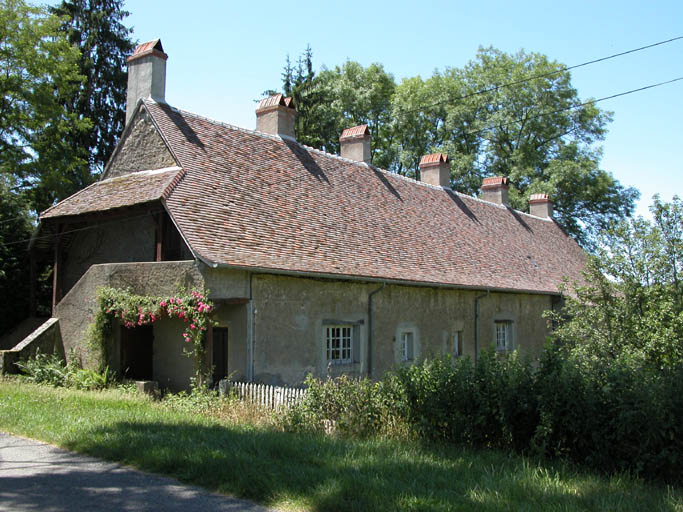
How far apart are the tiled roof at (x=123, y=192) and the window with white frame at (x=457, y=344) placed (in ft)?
33.9

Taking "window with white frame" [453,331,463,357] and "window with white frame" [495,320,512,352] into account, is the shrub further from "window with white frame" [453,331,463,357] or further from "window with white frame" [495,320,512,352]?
"window with white frame" [495,320,512,352]

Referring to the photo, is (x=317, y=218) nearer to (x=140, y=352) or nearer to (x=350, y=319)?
(x=350, y=319)

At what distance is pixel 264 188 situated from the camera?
16391 millimetres

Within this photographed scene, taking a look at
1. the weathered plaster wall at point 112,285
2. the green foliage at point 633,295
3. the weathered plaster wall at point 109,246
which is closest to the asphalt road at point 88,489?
the weathered plaster wall at point 112,285

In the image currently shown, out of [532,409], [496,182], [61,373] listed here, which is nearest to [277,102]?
[61,373]

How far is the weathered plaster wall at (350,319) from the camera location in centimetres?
1355

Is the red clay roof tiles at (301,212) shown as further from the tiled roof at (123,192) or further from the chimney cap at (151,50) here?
the chimney cap at (151,50)

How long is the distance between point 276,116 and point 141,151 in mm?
5171

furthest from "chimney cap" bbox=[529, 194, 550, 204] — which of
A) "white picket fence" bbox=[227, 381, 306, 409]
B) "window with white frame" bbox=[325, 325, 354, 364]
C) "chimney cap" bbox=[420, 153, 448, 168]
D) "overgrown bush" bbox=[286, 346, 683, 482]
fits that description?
"overgrown bush" bbox=[286, 346, 683, 482]

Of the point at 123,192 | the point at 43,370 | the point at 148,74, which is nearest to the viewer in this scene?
the point at 43,370

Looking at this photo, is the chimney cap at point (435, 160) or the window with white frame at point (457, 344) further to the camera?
the chimney cap at point (435, 160)

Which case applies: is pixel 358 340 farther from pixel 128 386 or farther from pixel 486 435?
pixel 486 435

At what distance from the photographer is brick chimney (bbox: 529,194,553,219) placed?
3488 cm

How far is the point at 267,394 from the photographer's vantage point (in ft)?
37.2
